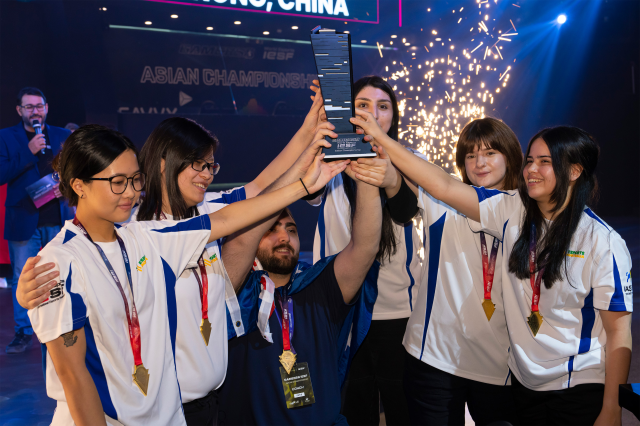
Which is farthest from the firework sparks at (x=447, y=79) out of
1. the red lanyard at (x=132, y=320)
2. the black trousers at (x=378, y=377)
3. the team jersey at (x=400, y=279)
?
the red lanyard at (x=132, y=320)

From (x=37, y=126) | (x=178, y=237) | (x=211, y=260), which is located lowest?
(x=211, y=260)

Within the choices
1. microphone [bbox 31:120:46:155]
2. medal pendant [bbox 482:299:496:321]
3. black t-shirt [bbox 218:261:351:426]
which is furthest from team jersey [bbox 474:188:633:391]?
microphone [bbox 31:120:46:155]

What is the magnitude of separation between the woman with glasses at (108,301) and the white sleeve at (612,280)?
1.27m

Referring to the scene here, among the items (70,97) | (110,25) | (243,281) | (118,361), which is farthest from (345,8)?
(118,361)

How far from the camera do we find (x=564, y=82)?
28.1ft

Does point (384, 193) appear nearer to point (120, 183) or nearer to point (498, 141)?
point (498, 141)

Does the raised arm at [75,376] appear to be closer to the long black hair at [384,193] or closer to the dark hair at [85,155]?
the dark hair at [85,155]

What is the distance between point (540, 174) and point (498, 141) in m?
0.35

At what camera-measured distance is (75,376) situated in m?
1.15

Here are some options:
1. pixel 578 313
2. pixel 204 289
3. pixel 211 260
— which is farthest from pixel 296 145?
pixel 578 313

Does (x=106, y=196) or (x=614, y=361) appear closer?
(x=106, y=196)

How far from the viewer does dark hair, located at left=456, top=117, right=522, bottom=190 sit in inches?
77.2

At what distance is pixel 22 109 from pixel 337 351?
3696mm

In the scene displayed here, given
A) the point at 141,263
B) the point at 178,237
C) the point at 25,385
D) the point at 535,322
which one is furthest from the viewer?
the point at 25,385
